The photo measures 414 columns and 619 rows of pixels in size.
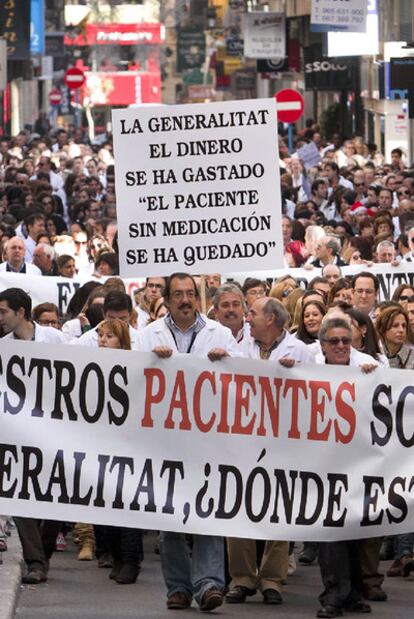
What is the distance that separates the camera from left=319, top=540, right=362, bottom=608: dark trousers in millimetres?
10672

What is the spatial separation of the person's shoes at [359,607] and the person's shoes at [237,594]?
1.93 feet

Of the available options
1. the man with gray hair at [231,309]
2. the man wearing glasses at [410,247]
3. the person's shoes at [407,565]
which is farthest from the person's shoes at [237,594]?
the man wearing glasses at [410,247]

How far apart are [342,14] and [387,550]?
2654 centimetres

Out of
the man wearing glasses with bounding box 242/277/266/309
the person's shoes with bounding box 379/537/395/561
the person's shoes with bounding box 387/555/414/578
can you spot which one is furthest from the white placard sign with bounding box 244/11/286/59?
the person's shoes with bounding box 387/555/414/578

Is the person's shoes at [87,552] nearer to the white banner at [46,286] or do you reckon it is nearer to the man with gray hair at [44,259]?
the white banner at [46,286]

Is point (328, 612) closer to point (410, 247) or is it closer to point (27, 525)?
point (27, 525)

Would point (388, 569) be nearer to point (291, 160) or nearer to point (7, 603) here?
point (7, 603)

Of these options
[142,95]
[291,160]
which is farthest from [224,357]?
[142,95]

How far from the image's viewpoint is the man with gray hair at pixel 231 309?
43.0 feet

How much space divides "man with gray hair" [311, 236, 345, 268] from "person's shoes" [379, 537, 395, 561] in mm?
6320

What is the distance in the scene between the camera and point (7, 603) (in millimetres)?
10750

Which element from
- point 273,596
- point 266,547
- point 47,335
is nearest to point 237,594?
point 273,596

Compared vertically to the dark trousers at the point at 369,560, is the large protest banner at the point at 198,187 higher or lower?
higher

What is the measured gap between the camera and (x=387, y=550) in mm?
12758
